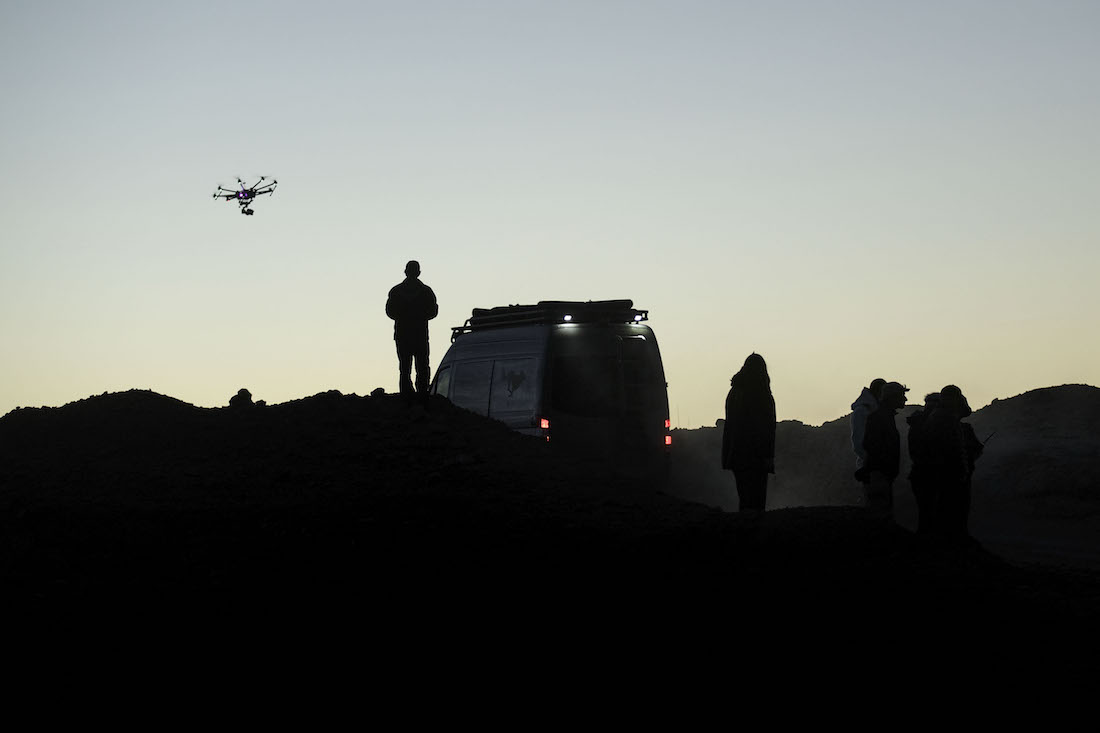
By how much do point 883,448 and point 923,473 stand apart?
100 cm

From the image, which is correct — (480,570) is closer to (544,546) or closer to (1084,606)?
(544,546)

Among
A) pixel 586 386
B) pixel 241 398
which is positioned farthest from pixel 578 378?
pixel 241 398

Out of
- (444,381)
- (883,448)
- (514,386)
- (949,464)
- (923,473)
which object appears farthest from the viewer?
(444,381)

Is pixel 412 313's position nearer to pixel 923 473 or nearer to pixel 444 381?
pixel 444 381

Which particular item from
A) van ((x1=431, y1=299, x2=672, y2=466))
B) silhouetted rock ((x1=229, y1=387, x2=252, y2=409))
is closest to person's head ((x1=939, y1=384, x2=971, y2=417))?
van ((x1=431, y1=299, x2=672, y2=466))

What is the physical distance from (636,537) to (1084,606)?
3614 mm

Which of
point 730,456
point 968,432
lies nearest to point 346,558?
point 730,456

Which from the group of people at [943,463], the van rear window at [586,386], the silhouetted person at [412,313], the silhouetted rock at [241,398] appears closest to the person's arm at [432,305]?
the silhouetted person at [412,313]

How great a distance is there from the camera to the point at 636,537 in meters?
11.2

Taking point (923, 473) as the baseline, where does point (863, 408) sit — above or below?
above

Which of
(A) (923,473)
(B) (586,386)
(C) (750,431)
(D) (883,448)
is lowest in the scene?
(A) (923,473)

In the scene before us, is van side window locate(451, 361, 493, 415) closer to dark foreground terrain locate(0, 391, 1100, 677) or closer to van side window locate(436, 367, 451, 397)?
van side window locate(436, 367, 451, 397)

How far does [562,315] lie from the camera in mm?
15508

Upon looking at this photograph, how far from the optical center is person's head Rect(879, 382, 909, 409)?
13461 mm
